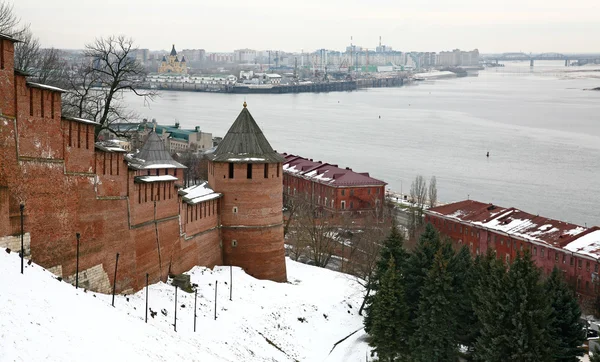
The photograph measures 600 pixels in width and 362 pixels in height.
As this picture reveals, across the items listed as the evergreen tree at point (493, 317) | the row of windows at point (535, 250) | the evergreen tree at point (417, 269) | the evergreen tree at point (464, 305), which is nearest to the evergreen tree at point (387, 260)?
the evergreen tree at point (417, 269)

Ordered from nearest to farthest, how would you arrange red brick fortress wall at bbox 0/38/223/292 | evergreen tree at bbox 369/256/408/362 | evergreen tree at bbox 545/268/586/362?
1. red brick fortress wall at bbox 0/38/223/292
2. evergreen tree at bbox 545/268/586/362
3. evergreen tree at bbox 369/256/408/362

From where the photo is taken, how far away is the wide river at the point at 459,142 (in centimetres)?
5281

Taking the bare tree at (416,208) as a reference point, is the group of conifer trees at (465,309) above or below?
above

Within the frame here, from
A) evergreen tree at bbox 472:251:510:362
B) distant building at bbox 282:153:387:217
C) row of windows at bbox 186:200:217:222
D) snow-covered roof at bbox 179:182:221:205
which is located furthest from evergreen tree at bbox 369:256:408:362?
distant building at bbox 282:153:387:217

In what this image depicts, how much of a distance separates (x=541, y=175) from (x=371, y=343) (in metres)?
42.5

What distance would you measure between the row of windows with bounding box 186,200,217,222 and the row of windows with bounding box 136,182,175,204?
4.47 ft

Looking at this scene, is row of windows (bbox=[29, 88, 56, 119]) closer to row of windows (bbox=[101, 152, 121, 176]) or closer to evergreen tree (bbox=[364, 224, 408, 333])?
row of windows (bbox=[101, 152, 121, 176])

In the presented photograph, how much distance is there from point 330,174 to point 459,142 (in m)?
33.9

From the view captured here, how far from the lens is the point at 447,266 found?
18.9 metres

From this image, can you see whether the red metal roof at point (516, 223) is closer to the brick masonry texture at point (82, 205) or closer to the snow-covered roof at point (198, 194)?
the snow-covered roof at point (198, 194)

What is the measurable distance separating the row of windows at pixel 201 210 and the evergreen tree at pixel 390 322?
5097 mm

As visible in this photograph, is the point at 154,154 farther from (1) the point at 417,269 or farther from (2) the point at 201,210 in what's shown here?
(1) the point at 417,269

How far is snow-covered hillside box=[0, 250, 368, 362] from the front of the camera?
37.0ft

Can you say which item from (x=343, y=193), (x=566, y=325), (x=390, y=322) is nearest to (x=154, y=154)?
(x=390, y=322)
